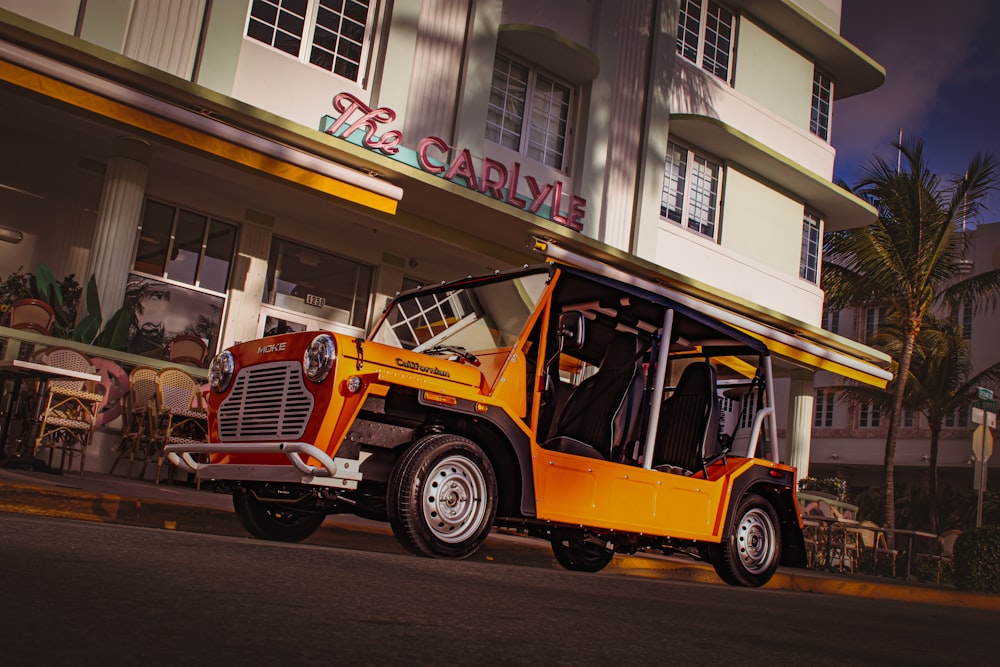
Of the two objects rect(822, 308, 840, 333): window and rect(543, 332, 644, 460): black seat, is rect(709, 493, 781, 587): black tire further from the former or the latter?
rect(822, 308, 840, 333): window

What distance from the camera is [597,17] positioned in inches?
637

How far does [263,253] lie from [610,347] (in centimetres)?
834

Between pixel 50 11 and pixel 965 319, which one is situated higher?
pixel 965 319

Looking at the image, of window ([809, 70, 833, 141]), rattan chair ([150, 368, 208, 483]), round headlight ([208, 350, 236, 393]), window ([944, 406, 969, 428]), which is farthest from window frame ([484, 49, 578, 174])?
window ([944, 406, 969, 428])

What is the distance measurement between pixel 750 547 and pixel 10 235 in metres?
10.5

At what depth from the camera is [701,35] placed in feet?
60.4

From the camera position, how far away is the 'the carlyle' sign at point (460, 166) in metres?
11.9

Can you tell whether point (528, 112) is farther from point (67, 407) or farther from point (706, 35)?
point (67, 407)

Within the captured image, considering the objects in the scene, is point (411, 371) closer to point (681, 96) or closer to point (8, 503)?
point (8, 503)

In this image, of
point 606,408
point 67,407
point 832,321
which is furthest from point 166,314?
point 832,321

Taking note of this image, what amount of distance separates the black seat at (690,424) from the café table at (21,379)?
5.56m

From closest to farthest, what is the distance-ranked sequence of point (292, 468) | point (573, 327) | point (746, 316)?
point (292, 468), point (573, 327), point (746, 316)

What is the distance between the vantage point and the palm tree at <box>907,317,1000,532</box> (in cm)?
3014

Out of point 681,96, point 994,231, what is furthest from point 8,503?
point 994,231
